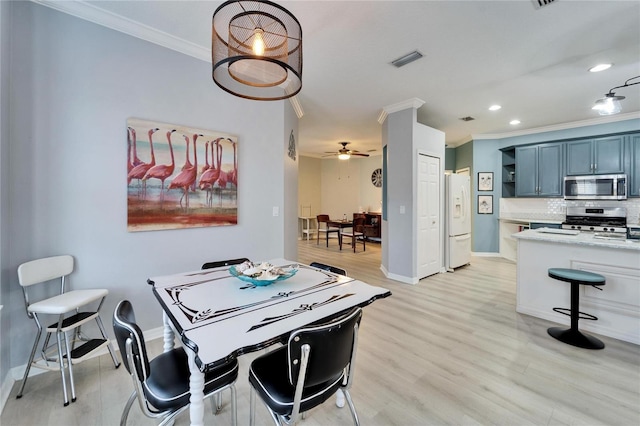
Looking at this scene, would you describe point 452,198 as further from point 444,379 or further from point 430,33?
point 444,379

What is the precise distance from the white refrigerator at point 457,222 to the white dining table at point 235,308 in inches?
153

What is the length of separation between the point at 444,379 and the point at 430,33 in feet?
9.79

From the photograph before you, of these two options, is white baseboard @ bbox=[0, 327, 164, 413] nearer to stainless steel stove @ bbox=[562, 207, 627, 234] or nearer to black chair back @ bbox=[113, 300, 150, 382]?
black chair back @ bbox=[113, 300, 150, 382]

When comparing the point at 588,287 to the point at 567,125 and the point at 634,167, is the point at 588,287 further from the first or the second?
the point at 567,125

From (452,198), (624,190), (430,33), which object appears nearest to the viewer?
(430,33)

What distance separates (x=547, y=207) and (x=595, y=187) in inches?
38.2

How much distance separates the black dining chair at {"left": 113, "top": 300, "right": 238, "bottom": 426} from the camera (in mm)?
1116

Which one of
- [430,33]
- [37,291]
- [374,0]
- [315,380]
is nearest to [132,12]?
[374,0]

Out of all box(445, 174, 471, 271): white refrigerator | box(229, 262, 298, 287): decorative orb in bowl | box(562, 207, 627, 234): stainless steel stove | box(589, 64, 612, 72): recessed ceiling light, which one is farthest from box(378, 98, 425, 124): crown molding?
box(562, 207, 627, 234): stainless steel stove

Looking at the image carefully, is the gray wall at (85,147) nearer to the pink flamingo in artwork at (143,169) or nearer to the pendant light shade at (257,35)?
the pink flamingo in artwork at (143,169)

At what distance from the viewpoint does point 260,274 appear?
168 cm

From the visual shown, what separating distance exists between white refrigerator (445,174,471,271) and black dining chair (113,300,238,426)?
183 inches

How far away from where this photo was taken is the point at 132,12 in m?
2.24

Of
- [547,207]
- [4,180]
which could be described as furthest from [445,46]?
[547,207]
